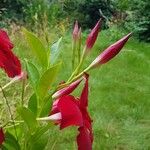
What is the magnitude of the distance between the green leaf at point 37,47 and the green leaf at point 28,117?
12cm

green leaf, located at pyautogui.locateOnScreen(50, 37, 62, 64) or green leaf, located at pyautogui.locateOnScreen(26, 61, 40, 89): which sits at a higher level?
green leaf, located at pyautogui.locateOnScreen(50, 37, 62, 64)

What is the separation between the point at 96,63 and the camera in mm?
1362

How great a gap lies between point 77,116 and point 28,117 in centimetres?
17

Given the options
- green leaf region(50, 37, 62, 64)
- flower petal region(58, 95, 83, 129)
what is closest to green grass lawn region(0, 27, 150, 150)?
green leaf region(50, 37, 62, 64)

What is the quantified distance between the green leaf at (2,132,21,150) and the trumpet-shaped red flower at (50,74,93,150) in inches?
6.8

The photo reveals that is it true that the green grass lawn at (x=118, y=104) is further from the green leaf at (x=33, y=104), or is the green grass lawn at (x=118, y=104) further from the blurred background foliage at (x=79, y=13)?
the green leaf at (x=33, y=104)

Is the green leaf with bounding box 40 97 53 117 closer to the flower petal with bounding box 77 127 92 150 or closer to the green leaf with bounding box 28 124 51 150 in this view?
the green leaf with bounding box 28 124 51 150

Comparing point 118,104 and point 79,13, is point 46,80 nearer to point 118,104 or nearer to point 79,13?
point 118,104

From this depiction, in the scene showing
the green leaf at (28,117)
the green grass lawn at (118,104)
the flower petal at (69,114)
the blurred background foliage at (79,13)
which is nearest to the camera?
the flower petal at (69,114)

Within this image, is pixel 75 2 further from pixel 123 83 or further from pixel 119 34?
pixel 123 83

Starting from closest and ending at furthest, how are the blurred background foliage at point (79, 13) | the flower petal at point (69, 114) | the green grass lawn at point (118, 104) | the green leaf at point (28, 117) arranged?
the flower petal at point (69, 114) < the green leaf at point (28, 117) < the green grass lawn at point (118, 104) < the blurred background foliage at point (79, 13)

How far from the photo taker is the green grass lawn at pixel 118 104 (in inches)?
222

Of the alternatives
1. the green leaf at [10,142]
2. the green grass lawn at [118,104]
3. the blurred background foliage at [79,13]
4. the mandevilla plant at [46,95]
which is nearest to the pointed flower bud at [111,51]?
the mandevilla plant at [46,95]

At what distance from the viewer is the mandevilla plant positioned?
1.28 metres
